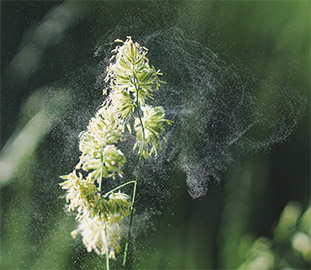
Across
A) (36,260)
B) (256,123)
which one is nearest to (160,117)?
(256,123)

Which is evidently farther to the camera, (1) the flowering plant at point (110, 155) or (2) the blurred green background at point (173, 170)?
(2) the blurred green background at point (173, 170)

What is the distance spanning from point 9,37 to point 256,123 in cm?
63

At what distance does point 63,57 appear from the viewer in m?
1.00

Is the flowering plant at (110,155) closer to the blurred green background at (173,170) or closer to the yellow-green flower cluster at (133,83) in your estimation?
the yellow-green flower cluster at (133,83)

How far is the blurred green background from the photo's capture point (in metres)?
0.81

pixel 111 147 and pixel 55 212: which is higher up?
pixel 111 147

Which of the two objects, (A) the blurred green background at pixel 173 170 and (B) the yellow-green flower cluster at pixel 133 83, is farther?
(A) the blurred green background at pixel 173 170

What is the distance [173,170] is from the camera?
2.92ft

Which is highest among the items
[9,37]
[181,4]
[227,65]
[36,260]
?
[9,37]

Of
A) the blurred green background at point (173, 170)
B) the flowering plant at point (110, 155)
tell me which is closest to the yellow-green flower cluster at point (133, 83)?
the flowering plant at point (110, 155)

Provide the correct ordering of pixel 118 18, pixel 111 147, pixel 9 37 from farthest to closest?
pixel 9 37 < pixel 118 18 < pixel 111 147

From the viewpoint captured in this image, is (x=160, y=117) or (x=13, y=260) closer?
(x=160, y=117)

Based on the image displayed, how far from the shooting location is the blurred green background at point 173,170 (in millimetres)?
813

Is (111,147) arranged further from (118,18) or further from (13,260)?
(13,260)
